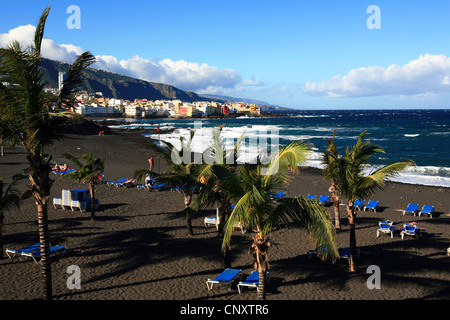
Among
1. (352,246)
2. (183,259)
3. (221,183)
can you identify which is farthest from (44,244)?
(352,246)

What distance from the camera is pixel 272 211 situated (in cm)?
603

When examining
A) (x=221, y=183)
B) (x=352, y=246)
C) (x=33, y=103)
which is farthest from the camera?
(x=352, y=246)

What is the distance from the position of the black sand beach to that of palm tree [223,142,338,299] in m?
2.32

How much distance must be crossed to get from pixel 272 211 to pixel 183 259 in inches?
180

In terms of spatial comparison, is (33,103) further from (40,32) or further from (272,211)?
(272,211)

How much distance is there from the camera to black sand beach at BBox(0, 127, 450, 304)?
25.5 feet

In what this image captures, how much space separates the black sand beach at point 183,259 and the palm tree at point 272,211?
7.60ft

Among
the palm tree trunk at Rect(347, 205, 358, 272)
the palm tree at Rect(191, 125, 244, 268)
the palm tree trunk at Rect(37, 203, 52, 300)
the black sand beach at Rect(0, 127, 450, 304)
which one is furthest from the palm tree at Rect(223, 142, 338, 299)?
the palm tree trunk at Rect(37, 203, 52, 300)

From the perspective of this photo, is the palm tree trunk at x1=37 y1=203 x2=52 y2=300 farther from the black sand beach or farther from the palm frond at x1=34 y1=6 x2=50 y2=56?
the palm frond at x1=34 y1=6 x2=50 y2=56

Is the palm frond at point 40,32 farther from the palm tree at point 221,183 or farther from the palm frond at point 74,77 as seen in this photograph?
the palm tree at point 221,183

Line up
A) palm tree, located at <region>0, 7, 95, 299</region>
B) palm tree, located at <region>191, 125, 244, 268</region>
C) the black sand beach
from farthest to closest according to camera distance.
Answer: the black sand beach < palm tree, located at <region>191, 125, 244, 268</region> < palm tree, located at <region>0, 7, 95, 299</region>

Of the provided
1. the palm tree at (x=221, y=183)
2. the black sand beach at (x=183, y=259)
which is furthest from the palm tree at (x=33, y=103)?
the black sand beach at (x=183, y=259)
